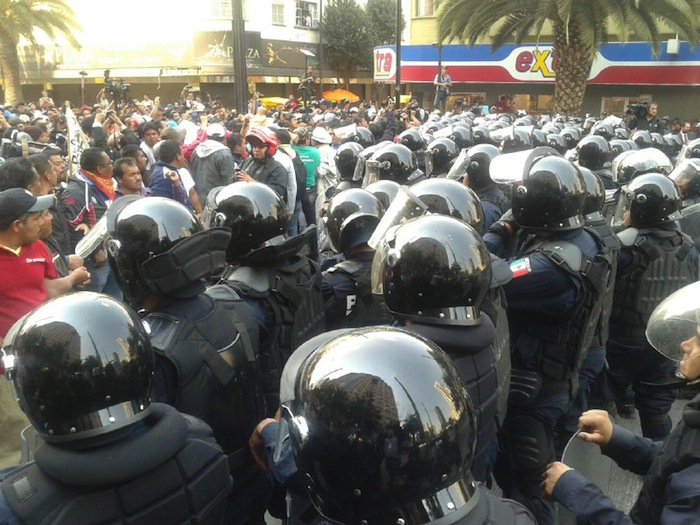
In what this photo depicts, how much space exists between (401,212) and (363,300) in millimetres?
538

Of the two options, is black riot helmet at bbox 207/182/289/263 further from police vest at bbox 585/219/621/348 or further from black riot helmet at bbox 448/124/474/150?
black riot helmet at bbox 448/124/474/150

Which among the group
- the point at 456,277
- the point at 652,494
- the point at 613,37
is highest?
the point at 613,37

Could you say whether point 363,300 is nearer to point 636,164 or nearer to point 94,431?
point 94,431

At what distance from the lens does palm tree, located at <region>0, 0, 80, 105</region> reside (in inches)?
966

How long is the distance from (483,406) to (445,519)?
3.34 feet

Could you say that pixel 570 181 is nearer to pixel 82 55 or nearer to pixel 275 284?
pixel 275 284

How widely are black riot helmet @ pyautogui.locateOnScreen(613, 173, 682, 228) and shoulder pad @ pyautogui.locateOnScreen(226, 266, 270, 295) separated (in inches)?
103

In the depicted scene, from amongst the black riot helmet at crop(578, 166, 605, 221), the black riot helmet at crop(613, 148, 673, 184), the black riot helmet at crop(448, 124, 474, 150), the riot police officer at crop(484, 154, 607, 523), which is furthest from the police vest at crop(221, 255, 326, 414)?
the black riot helmet at crop(448, 124, 474, 150)

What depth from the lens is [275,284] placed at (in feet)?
9.99

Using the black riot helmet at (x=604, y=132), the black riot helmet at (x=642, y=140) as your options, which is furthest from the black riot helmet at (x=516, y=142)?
the black riot helmet at (x=642, y=140)

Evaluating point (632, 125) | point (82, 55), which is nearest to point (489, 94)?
point (632, 125)

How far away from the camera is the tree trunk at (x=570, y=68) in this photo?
63.6ft

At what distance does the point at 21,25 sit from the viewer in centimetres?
2489

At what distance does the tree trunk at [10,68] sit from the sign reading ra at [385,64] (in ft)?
53.5
